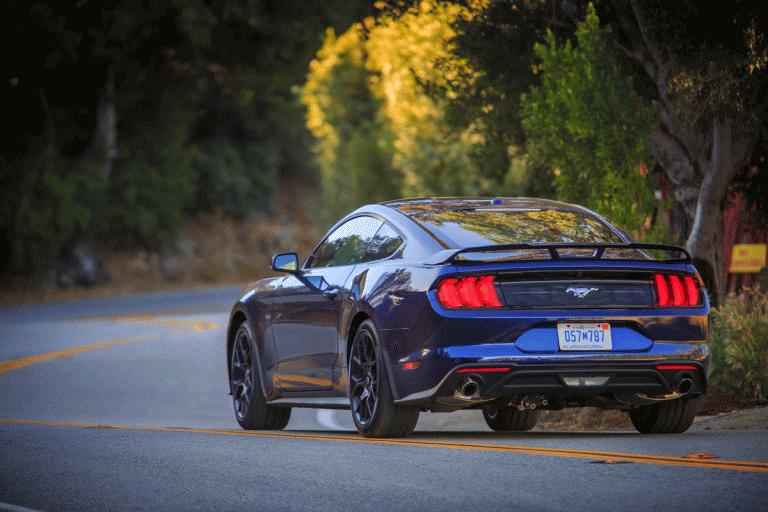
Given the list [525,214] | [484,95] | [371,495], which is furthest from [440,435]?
[484,95]

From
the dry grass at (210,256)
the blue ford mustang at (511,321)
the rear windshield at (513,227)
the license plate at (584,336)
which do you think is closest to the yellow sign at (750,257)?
the rear windshield at (513,227)

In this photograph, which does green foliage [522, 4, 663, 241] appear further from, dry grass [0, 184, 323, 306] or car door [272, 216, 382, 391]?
dry grass [0, 184, 323, 306]

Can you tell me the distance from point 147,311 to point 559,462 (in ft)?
81.1

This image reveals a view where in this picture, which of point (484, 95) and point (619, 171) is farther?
point (484, 95)

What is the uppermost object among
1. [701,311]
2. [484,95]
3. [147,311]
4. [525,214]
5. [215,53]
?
[215,53]

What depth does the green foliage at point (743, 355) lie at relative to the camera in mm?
10992

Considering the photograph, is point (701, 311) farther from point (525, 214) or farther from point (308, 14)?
point (308, 14)

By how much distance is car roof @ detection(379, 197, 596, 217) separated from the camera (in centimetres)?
856

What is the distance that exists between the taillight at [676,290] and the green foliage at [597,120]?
5103mm

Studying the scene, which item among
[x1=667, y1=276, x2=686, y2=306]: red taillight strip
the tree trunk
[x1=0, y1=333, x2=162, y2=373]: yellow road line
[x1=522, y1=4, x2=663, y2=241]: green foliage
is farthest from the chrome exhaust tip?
the tree trunk

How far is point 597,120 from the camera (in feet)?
43.2

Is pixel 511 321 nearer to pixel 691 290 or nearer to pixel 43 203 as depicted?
pixel 691 290

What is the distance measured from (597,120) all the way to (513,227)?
17.4 ft

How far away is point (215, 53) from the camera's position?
3725cm
